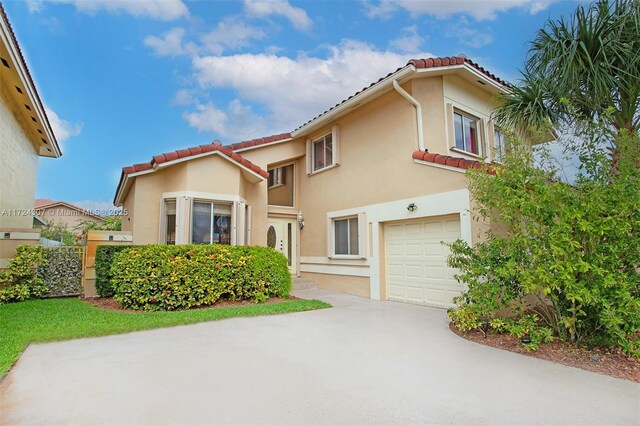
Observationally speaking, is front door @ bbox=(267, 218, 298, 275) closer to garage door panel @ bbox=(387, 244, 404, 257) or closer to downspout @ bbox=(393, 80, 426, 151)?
garage door panel @ bbox=(387, 244, 404, 257)

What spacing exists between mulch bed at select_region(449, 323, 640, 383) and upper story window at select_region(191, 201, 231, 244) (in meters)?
7.82

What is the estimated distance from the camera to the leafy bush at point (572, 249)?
4.82 metres

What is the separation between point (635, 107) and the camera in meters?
6.89

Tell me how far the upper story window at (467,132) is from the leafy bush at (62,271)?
1219cm

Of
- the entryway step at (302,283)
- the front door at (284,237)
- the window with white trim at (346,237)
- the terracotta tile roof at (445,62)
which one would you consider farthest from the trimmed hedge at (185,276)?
the terracotta tile roof at (445,62)

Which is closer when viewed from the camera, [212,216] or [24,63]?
[24,63]

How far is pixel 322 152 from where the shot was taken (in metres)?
13.7

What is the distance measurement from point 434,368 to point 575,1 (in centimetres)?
774

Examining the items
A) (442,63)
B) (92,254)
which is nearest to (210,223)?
(92,254)

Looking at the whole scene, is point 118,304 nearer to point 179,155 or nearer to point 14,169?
point 179,155

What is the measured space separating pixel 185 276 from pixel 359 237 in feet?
17.6

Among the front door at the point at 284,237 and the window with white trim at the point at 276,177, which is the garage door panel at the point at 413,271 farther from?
the window with white trim at the point at 276,177

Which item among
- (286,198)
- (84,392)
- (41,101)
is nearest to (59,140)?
(41,101)

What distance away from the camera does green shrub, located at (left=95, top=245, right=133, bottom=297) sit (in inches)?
382
